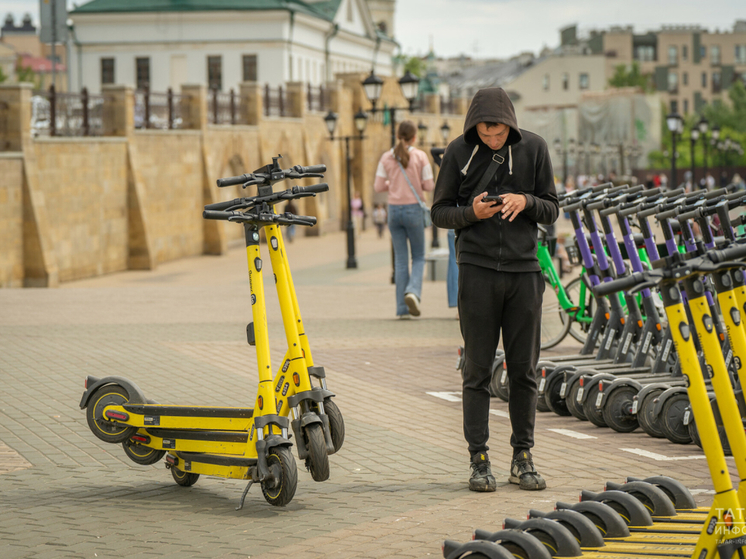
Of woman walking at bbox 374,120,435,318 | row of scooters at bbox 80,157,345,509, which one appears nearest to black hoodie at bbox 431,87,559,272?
row of scooters at bbox 80,157,345,509

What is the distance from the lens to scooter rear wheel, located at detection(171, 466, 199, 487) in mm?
5613

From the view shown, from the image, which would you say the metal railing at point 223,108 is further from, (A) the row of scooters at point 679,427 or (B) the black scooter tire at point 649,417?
(B) the black scooter tire at point 649,417

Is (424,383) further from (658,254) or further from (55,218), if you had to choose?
(55,218)

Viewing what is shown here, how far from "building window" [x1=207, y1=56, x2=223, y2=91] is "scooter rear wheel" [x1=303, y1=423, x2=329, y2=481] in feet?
181

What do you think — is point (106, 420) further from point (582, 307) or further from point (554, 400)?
point (582, 307)

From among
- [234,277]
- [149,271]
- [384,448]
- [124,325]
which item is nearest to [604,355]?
[384,448]

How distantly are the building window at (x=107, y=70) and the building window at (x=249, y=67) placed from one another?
7328 millimetres

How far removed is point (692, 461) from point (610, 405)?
0.93 m

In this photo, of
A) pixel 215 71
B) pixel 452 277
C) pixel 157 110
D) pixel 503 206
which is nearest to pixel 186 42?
pixel 215 71

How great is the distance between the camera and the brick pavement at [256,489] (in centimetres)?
468

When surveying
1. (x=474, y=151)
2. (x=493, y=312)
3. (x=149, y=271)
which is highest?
(x=474, y=151)

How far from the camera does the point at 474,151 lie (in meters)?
5.41

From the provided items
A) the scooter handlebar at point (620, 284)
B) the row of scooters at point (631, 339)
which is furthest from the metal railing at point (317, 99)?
the scooter handlebar at point (620, 284)

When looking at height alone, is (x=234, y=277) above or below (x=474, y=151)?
below
